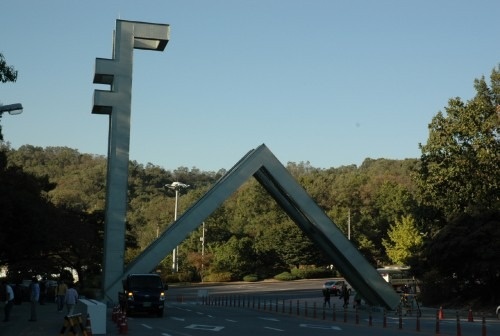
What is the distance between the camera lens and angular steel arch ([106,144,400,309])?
1478 inches

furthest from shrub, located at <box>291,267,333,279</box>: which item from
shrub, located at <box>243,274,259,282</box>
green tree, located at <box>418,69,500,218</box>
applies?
green tree, located at <box>418,69,500,218</box>

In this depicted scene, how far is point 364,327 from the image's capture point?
26906 mm

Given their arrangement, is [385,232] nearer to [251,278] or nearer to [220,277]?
[251,278]

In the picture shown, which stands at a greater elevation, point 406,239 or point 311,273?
point 406,239

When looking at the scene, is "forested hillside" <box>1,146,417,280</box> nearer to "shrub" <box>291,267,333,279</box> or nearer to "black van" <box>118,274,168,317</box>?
"shrub" <box>291,267,333,279</box>

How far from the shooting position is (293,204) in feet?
134

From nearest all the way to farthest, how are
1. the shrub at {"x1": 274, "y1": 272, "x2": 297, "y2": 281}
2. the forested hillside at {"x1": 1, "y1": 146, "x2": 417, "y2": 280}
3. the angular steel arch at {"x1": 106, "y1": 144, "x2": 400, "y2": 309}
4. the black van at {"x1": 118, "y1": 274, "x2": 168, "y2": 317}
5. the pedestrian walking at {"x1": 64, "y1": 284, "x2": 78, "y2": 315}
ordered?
1. the pedestrian walking at {"x1": 64, "y1": 284, "x2": 78, "y2": 315}
2. the black van at {"x1": 118, "y1": 274, "x2": 168, "y2": 317}
3. the angular steel arch at {"x1": 106, "y1": 144, "x2": 400, "y2": 309}
4. the shrub at {"x1": 274, "y1": 272, "x2": 297, "y2": 281}
5. the forested hillside at {"x1": 1, "y1": 146, "x2": 417, "y2": 280}

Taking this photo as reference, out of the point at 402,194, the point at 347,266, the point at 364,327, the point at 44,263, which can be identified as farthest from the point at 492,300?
the point at 402,194

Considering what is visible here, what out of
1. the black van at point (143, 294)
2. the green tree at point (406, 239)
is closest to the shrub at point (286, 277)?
the green tree at point (406, 239)

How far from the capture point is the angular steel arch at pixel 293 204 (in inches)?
1478

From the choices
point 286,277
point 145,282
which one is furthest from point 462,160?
point 286,277

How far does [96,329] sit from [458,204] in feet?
115

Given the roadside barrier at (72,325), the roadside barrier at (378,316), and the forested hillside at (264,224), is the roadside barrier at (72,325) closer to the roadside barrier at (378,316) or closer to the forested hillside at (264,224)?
the roadside barrier at (378,316)

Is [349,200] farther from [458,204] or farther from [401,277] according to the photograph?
[458,204]
